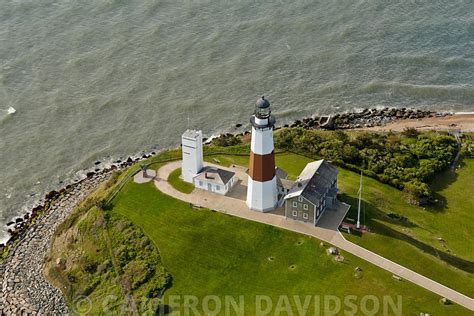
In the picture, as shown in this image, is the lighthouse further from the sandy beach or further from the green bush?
the sandy beach

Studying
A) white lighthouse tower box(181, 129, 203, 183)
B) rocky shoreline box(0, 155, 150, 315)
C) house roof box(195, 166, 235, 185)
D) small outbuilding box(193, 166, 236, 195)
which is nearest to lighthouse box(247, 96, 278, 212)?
small outbuilding box(193, 166, 236, 195)

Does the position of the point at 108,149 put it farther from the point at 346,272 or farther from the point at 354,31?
the point at 354,31

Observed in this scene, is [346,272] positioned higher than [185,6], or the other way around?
[185,6]

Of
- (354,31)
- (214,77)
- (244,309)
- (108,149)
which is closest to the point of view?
(244,309)

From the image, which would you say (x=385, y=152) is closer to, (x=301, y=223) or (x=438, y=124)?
(x=438, y=124)

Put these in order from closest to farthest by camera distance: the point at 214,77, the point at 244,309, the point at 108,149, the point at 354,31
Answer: the point at 244,309 < the point at 108,149 < the point at 214,77 < the point at 354,31

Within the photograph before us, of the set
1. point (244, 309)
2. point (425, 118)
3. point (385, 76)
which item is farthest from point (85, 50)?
point (244, 309)

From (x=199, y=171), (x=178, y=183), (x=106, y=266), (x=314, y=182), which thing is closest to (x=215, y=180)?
(x=199, y=171)
